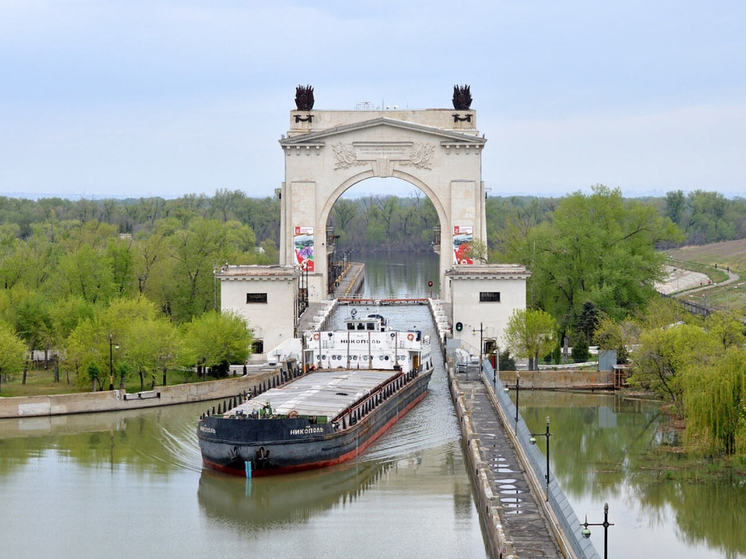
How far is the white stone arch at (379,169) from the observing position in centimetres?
8369

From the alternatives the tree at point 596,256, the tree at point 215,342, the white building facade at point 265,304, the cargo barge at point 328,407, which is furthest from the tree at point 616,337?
the tree at point 215,342

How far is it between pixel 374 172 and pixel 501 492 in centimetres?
5095

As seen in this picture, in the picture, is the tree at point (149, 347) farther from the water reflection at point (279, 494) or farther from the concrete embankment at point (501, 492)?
the water reflection at point (279, 494)

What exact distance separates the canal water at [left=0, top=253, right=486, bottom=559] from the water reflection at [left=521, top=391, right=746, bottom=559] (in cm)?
377

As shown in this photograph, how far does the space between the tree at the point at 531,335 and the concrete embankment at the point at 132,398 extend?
1217 centimetres

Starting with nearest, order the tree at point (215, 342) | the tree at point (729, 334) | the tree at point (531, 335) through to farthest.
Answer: the tree at point (729, 334) → the tree at point (215, 342) → the tree at point (531, 335)

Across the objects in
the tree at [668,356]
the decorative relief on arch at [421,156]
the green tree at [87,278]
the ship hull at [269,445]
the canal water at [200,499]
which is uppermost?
the decorative relief on arch at [421,156]

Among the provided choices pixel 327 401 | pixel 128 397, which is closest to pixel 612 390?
pixel 327 401

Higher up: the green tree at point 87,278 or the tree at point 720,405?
the green tree at point 87,278

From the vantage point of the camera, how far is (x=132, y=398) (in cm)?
5275

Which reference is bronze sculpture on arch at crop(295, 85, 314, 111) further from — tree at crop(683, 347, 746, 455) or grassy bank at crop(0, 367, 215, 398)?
tree at crop(683, 347, 746, 455)

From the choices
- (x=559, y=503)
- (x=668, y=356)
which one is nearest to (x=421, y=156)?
(x=668, y=356)

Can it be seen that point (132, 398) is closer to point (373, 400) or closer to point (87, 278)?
point (373, 400)

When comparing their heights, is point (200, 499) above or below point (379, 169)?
below
